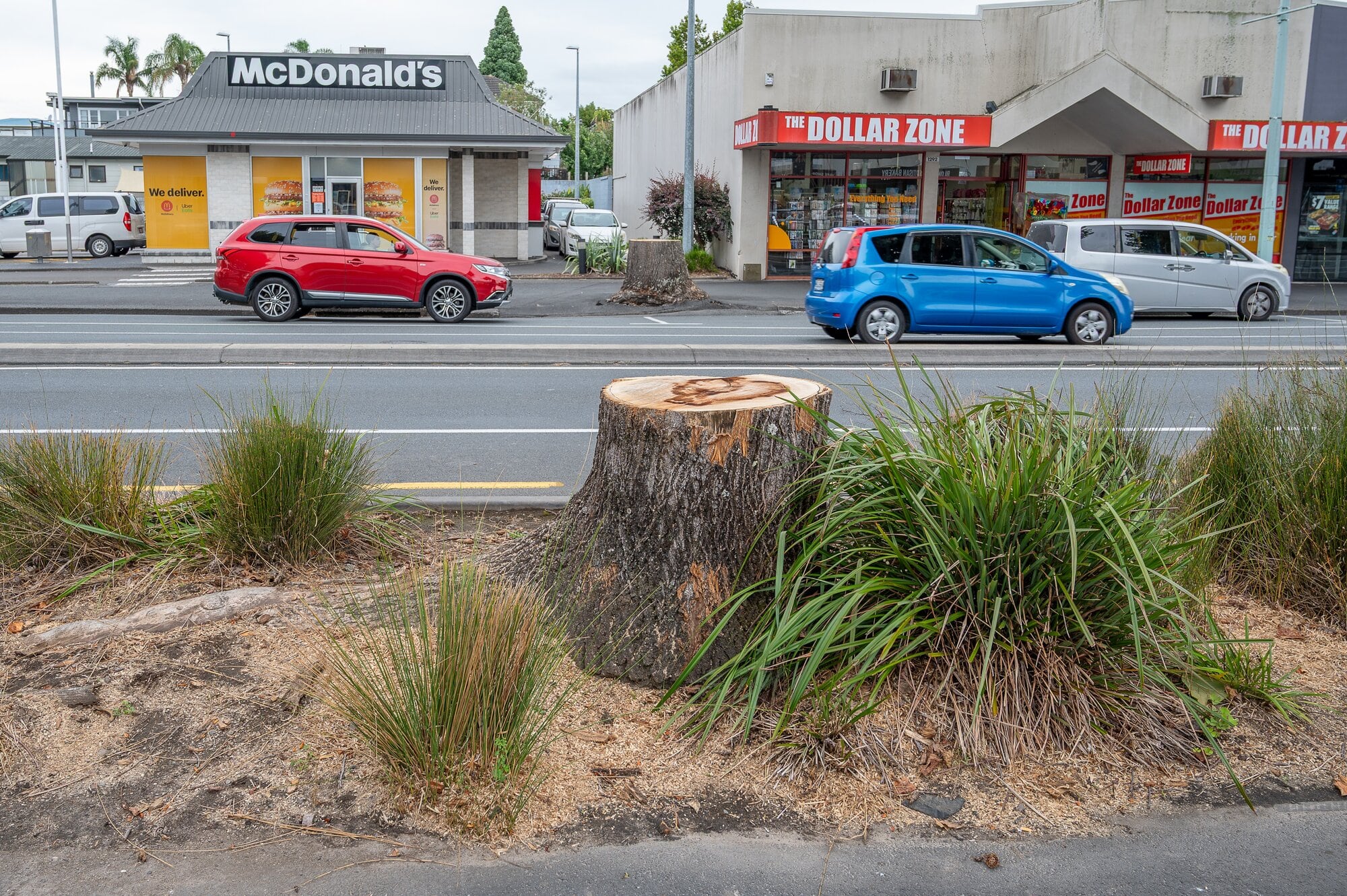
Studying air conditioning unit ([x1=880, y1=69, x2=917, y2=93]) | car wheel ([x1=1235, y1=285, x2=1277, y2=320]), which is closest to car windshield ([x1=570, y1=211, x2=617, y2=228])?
air conditioning unit ([x1=880, y1=69, x2=917, y2=93])

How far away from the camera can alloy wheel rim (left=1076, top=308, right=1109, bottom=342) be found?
1561 cm

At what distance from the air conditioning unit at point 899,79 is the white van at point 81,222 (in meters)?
22.1

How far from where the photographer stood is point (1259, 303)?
20547 millimetres

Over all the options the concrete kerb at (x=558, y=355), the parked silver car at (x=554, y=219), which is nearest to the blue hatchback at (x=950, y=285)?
the concrete kerb at (x=558, y=355)

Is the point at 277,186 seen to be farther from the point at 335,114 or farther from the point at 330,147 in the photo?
the point at 335,114

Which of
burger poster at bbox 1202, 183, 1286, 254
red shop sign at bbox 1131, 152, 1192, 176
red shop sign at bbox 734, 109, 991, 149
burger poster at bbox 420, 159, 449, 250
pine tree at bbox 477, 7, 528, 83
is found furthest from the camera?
pine tree at bbox 477, 7, 528, 83

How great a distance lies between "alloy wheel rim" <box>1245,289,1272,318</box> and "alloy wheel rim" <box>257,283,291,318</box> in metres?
15.9

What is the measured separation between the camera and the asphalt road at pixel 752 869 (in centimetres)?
309

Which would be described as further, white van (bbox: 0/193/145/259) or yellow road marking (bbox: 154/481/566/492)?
white van (bbox: 0/193/145/259)

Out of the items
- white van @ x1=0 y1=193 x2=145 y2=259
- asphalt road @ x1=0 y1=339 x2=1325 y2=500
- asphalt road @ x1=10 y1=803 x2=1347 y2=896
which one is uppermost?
white van @ x1=0 y1=193 x2=145 y2=259

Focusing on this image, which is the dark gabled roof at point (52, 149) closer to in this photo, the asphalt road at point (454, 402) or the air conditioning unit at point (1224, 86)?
the air conditioning unit at point (1224, 86)

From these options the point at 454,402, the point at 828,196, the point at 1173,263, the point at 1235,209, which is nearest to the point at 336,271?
the point at 454,402

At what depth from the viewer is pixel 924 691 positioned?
383 cm

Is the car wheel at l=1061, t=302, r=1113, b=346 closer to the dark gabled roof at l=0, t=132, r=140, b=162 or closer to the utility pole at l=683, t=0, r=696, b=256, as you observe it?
the utility pole at l=683, t=0, r=696, b=256
